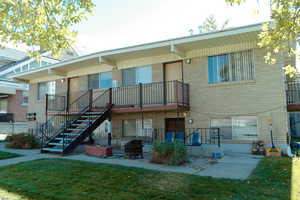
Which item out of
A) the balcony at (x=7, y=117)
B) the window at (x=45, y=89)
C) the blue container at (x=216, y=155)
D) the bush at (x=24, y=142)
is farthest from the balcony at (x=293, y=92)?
the balcony at (x=7, y=117)

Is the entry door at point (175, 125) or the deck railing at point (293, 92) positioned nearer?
the deck railing at point (293, 92)

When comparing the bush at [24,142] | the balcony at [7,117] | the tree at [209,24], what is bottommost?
the bush at [24,142]

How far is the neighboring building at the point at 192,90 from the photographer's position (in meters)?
9.77

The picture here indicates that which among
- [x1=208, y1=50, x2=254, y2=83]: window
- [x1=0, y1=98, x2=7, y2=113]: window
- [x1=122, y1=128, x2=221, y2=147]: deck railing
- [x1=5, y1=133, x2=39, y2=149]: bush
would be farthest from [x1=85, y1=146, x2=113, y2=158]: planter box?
[x1=0, y1=98, x2=7, y2=113]: window

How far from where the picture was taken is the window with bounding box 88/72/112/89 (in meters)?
14.1

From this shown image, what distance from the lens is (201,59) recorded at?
447 inches

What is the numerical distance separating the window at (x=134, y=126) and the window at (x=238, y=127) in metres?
3.72

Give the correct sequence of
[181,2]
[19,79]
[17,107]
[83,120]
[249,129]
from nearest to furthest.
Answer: [181,2], [249,129], [83,120], [19,79], [17,107]

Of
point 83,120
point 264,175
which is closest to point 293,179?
point 264,175

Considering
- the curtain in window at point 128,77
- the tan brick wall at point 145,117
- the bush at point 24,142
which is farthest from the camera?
the curtain in window at point 128,77

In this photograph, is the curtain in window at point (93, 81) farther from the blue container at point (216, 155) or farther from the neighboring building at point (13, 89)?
the neighboring building at point (13, 89)

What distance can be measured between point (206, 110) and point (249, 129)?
2.03 meters

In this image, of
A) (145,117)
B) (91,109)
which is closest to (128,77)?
(145,117)

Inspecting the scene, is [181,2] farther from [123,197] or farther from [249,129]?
[123,197]
